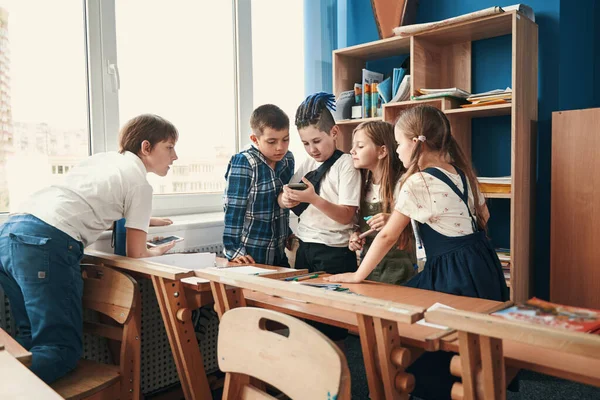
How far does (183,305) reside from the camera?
65.4 inches

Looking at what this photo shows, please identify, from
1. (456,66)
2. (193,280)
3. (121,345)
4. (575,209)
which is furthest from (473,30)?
(121,345)

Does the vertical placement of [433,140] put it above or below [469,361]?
above

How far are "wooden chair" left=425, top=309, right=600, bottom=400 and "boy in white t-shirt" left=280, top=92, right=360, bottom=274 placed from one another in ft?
3.58

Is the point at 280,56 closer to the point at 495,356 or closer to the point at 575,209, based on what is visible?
the point at 575,209

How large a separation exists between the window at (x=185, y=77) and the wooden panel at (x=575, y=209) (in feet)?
5.87

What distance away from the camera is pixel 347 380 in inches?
35.1

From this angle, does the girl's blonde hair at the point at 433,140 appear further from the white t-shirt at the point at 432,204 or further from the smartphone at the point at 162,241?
the smartphone at the point at 162,241

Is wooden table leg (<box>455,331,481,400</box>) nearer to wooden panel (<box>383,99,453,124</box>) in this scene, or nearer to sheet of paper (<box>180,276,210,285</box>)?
sheet of paper (<box>180,276,210,285</box>)

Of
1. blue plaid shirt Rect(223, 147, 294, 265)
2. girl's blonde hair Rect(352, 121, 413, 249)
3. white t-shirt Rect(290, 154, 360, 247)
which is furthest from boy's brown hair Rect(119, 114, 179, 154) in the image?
girl's blonde hair Rect(352, 121, 413, 249)

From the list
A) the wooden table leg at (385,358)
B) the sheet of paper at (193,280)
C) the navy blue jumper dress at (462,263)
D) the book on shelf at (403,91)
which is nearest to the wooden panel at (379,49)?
the book on shelf at (403,91)

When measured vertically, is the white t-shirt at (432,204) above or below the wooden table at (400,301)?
above

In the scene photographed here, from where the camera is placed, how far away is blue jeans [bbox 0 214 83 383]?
5.19 ft

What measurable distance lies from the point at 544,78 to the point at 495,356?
216 cm

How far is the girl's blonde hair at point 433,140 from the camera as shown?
174 cm
